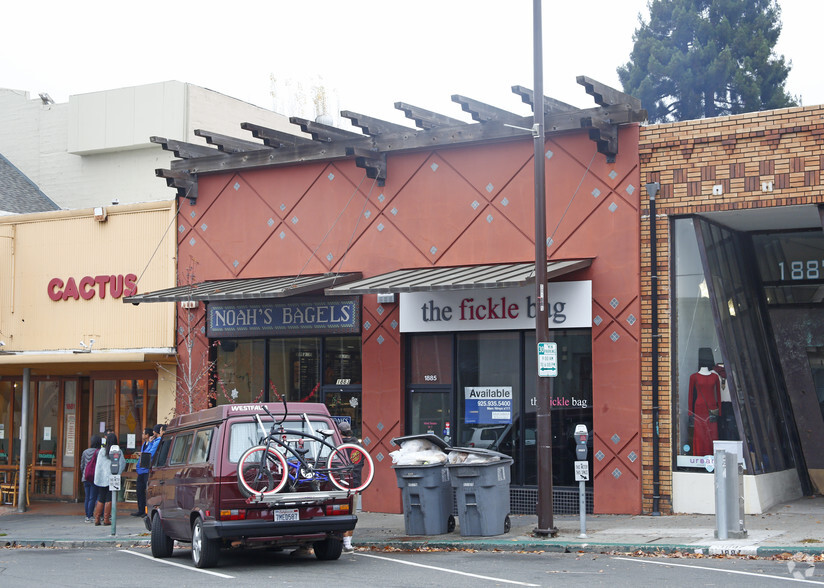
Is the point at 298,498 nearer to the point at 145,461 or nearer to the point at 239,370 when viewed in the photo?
the point at 145,461

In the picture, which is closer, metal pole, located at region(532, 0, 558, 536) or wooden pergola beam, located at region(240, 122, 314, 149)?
metal pole, located at region(532, 0, 558, 536)

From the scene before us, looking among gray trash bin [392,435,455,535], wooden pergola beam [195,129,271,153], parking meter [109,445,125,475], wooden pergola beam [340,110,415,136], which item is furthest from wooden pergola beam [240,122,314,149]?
gray trash bin [392,435,455,535]

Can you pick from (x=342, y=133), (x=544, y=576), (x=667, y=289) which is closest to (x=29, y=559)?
(x=544, y=576)

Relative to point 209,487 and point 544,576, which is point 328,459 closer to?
point 209,487

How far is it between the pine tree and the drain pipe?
2443cm

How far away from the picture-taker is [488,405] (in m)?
18.2

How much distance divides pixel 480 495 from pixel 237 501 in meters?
3.79

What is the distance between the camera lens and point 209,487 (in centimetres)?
1265

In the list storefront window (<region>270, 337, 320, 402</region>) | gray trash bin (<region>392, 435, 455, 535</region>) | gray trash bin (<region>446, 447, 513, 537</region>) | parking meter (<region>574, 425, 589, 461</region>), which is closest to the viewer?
parking meter (<region>574, 425, 589, 461</region>)

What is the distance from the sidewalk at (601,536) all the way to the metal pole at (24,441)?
9.80 feet

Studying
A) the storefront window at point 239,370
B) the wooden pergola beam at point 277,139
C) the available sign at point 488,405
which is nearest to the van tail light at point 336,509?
the available sign at point 488,405

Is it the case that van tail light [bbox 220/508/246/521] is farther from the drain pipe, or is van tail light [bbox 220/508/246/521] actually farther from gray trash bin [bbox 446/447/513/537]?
the drain pipe

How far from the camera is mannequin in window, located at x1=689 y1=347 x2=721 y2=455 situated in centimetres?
1653

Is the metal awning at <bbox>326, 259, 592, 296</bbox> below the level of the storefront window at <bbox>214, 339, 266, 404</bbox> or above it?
above
